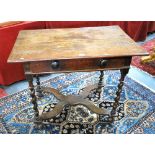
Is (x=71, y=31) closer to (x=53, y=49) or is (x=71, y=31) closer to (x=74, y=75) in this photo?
(x=53, y=49)

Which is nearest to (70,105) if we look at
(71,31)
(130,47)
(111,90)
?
→ (111,90)

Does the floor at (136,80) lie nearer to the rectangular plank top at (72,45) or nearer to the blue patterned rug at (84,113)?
the blue patterned rug at (84,113)

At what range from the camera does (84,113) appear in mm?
1784

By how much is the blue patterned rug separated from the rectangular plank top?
2.37 feet

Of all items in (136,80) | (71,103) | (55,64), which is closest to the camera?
(55,64)

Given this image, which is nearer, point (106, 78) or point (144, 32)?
point (106, 78)

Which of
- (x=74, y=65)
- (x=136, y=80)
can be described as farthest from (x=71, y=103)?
(x=136, y=80)

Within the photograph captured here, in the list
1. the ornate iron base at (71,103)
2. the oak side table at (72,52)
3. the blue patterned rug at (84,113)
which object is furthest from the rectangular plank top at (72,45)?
the blue patterned rug at (84,113)

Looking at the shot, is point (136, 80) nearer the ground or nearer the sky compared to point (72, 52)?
nearer the ground

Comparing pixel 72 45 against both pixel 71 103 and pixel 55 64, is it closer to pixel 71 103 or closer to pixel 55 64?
pixel 55 64

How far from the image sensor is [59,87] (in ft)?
6.95

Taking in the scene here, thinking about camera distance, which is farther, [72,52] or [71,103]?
[71,103]

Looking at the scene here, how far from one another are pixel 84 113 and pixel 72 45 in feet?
2.48

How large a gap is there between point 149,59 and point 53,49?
1.86 m
